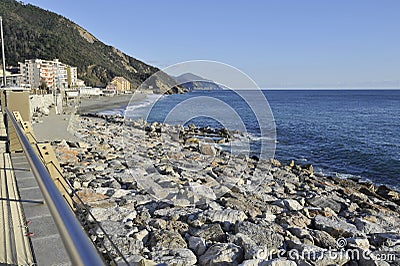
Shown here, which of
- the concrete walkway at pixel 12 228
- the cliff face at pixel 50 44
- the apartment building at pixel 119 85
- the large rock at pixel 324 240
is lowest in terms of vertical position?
the large rock at pixel 324 240

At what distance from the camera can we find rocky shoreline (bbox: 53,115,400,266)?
3.97 metres

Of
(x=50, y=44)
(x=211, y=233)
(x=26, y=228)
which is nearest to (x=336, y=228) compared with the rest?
(x=211, y=233)

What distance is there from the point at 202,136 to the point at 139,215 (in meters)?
16.9

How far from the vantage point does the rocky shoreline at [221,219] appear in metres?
3.97

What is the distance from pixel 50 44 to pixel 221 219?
9636 cm

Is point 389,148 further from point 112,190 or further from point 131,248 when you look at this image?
point 131,248

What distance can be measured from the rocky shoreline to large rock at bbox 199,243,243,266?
1 centimetres

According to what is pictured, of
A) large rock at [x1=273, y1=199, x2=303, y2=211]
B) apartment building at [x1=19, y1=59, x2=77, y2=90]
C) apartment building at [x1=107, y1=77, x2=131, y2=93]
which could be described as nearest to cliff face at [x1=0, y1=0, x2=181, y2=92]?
apartment building at [x1=107, y1=77, x2=131, y2=93]

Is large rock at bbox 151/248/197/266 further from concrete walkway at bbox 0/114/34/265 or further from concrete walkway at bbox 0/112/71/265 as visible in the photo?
concrete walkway at bbox 0/114/34/265

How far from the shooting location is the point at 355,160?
17.0 m

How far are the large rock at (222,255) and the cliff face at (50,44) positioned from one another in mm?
63216

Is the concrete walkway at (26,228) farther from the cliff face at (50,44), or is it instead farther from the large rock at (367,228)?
the cliff face at (50,44)

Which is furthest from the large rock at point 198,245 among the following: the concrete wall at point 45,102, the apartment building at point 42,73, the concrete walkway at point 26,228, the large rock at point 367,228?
the apartment building at point 42,73

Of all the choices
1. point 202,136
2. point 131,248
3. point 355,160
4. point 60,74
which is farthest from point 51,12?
point 131,248
